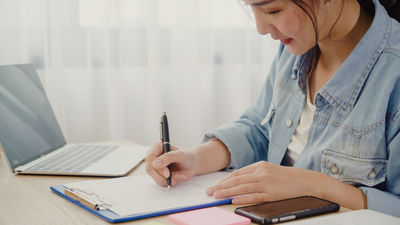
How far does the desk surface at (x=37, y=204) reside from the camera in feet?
2.26

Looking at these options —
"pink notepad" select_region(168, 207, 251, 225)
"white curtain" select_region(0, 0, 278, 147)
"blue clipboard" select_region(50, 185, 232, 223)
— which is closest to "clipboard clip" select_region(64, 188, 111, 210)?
"blue clipboard" select_region(50, 185, 232, 223)

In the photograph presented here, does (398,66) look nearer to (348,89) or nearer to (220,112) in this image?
(348,89)

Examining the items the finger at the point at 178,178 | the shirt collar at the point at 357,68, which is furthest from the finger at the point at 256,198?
the shirt collar at the point at 357,68

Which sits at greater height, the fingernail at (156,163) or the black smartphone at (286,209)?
the fingernail at (156,163)

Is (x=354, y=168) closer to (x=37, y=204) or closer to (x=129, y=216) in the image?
(x=129, y=216)

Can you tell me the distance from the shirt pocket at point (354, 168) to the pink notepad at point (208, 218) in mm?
293

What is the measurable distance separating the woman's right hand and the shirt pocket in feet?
0.85

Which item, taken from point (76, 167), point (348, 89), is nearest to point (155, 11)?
point (76, 167)

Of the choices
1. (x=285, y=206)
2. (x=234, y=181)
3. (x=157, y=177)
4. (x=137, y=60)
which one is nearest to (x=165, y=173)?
(x=157, y=177)

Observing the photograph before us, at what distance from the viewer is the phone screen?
669 mm

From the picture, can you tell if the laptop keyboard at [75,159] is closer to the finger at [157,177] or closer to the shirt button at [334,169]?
the finger at [157,177]

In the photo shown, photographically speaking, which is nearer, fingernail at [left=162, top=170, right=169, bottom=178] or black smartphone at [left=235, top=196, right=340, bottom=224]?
black smartphone at [left=235, top=196, right=340, bottom=224]

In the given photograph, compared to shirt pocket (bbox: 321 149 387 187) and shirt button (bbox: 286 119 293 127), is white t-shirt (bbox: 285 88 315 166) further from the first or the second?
shirt pocket (bbox: 321 149 387 187)

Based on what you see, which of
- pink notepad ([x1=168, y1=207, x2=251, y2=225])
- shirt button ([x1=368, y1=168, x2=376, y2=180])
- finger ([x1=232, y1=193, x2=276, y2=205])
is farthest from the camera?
shirt button ([x1=368, y1=168, x2=376, y2=180])
